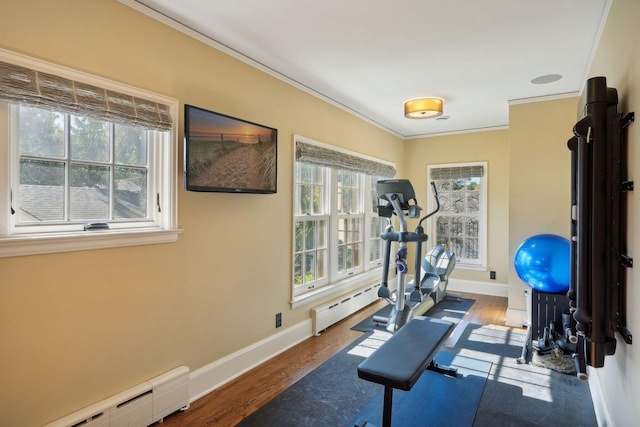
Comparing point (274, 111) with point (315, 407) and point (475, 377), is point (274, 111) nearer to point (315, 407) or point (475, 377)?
point (315, 407)

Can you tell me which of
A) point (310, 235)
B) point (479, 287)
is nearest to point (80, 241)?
point (310, 235)

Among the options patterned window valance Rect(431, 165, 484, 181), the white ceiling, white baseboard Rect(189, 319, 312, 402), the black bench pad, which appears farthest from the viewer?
patterned window valance Rect(431, 165, 484, 181)

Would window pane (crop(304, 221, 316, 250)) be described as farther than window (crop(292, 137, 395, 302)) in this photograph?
Yes

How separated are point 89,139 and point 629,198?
268cm

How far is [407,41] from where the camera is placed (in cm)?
266

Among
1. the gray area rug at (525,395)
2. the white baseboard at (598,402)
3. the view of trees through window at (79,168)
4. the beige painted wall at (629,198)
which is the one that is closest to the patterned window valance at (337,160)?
the view of trees through window at (79,168)

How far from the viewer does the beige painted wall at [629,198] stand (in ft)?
5.01

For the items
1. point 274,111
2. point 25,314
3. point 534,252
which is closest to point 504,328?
point 534,252

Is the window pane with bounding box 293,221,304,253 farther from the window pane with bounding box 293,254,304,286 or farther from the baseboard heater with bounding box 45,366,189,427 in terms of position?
the baseboard heater with bounding box 45,366,189,427

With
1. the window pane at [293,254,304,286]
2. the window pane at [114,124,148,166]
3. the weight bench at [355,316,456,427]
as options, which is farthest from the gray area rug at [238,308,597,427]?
the window pane at [114,124,148,166]

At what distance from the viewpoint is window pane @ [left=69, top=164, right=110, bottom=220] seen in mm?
1977

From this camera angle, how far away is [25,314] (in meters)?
1.76

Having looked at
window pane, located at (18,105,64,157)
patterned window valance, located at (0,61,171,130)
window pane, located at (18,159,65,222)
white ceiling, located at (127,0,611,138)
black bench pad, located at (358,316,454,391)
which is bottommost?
black bench pad, located at (358,316,454,391)

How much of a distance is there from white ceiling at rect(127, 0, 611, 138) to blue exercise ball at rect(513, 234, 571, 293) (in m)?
1.48
